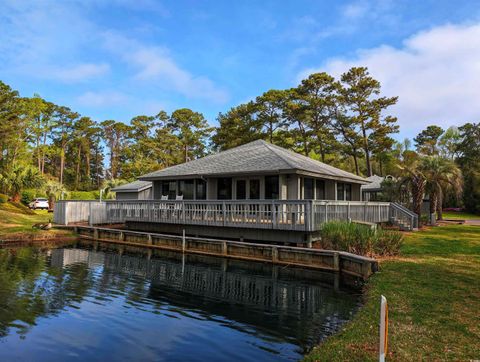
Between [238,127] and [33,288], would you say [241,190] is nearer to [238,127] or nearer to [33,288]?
[33,288]

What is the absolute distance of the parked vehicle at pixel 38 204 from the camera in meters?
41.5

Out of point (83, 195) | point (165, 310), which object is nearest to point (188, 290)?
point (165, 310)

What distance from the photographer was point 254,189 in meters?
20.2

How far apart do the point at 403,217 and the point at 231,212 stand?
47.0 feet

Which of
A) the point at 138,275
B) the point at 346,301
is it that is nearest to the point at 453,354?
the point at 346,301

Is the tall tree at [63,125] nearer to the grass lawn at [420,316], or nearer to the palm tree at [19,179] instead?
the palm tree at [19,179]

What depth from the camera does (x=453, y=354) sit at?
5.27 metres

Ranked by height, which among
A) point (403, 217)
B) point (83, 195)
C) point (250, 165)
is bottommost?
point (403, 217)

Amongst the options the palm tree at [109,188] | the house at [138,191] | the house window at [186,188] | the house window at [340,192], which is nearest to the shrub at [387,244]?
the house window at [340,192]

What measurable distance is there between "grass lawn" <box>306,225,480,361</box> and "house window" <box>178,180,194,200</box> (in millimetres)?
13507

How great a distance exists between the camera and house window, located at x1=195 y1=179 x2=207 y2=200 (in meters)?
22.4

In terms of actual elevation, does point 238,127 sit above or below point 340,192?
above

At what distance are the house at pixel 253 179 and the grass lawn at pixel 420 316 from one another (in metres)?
7.25

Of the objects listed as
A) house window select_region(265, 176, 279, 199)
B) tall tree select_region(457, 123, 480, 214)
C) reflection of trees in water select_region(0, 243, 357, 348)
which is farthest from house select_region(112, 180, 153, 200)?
tall tree select_region(457, 123, 480, 214)
